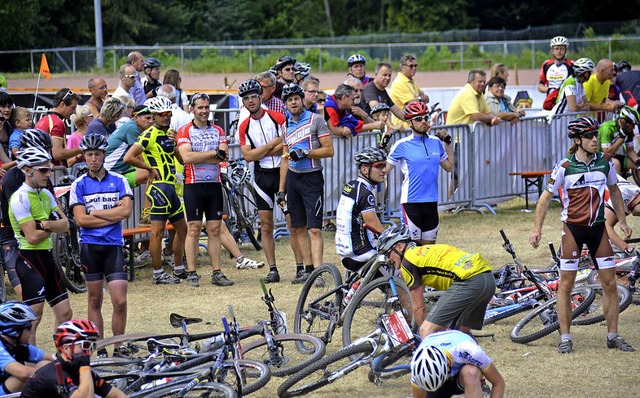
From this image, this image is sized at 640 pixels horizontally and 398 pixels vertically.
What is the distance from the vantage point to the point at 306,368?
27.0ft

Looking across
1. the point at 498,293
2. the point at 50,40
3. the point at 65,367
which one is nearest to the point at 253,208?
the point at 498,293

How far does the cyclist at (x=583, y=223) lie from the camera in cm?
965

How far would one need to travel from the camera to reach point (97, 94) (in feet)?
46.9

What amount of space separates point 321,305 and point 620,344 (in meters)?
2.75

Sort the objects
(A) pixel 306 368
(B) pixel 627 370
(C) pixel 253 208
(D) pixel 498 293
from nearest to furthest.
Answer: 1. (A) pixel 306 368
2. (B) pixel 627 370
3. (D) pixel 498 293
4. (C) pixel 253 208

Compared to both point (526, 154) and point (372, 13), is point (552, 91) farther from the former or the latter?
point (372, 13)

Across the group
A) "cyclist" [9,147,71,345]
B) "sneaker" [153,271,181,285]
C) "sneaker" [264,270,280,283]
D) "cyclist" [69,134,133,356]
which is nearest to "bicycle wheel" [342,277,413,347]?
"cyclist" [69,134,133,356]

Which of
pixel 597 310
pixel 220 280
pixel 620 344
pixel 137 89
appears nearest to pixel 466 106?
pixel 137 89

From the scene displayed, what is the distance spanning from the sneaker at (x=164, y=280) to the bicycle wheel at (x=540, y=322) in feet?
15.1

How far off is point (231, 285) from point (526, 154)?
25.1 ft

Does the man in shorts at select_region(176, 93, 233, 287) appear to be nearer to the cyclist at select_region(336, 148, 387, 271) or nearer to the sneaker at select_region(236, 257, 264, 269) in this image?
the sneaker at select_region(236, 257, 264, 269)

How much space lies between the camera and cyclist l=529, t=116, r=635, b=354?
9648 millimetres

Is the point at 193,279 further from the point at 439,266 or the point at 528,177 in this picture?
the point at 528,177

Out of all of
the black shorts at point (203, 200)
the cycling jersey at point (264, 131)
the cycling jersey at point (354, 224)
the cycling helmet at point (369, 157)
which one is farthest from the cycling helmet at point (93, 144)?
the cycling jersey at point (264, 131)
